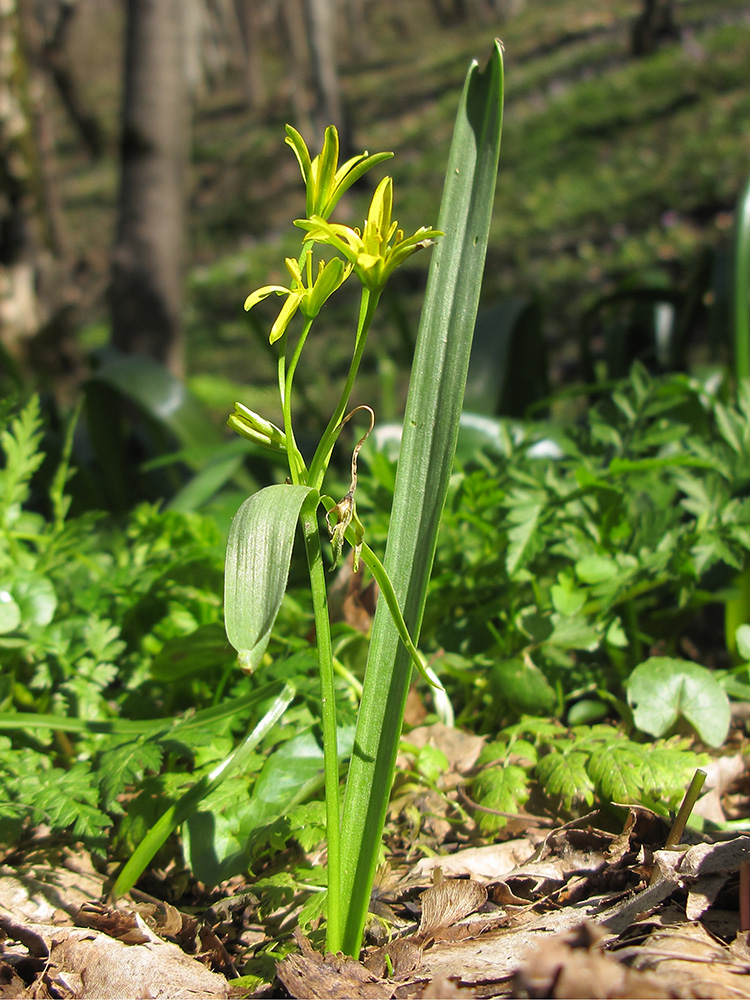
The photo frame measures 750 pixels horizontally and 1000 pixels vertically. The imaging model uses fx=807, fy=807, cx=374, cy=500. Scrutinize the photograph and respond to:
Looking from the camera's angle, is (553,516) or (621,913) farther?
(553,516)

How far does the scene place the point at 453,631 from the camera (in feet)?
4.29

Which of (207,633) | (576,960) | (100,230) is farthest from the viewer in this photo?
(100,230)

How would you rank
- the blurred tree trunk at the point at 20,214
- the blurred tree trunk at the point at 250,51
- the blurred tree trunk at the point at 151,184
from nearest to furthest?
1. the blurred tree trunk at the point at 20,214
2. the blurred tree trunk at the point at 151,184
3. the blurred tree trunk at the point at 250,51

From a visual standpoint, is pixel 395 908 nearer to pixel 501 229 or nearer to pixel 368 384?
pixel 368 384

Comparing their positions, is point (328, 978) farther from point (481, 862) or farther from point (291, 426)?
point (291, 426)

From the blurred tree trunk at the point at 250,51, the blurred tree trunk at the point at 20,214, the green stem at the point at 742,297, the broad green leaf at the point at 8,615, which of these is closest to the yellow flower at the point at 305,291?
the broad green leaf at the point at 8,615

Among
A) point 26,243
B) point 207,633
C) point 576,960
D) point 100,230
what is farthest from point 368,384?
point 100,230

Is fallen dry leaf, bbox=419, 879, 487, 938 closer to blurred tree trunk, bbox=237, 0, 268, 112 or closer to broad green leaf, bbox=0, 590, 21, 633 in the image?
broad green leaf, bbox=0, 590, 21, 633

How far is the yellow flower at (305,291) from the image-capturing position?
689 mm

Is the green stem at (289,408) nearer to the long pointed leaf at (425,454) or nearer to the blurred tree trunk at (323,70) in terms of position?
the long pointed leaf at (425,454)

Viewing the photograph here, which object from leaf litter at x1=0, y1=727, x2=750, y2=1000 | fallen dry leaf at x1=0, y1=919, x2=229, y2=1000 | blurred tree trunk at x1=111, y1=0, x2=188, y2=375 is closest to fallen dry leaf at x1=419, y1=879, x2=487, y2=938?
leaf litter at x1=0, y1=727, x2=750, y2=1000

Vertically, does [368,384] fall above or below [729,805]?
above

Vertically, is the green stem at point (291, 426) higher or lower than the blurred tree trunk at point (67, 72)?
lower

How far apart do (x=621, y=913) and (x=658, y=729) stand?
0.29 meters
